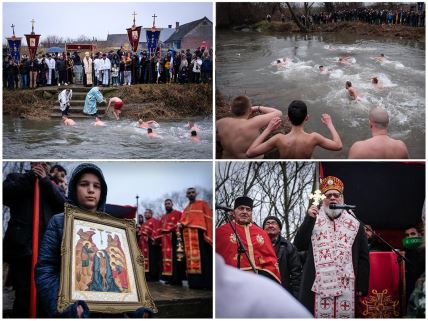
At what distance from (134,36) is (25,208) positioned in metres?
1.50

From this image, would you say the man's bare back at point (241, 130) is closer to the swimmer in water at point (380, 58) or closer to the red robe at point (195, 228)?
the red robe at point (195, 228)

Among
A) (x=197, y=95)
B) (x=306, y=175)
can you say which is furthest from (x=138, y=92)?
(x=306, y=175)

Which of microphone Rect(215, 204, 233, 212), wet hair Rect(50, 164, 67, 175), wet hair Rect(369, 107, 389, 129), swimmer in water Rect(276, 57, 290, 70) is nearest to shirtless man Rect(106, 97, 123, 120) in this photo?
wet hair Rect(50, 164, 67, 175)

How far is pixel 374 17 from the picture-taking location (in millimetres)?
5402

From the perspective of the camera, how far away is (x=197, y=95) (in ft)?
17.4

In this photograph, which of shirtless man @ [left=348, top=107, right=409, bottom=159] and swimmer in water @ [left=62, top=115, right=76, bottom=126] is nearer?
shirtless man @ [left=348, top=107, right=409, bottom=159]

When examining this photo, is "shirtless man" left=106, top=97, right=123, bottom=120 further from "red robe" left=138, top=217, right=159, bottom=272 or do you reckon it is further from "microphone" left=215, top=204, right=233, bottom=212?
"microphone" left=215, top=204, right=233, bottom=212

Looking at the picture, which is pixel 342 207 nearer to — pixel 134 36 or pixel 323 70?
pixel 323 70

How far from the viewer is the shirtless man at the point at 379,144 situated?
5.16 metres

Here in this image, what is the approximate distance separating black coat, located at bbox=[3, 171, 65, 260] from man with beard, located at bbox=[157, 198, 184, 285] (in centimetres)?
75

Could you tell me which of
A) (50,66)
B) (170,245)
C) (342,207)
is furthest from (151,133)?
Result: (342,207)

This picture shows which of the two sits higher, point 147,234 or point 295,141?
point 295,141

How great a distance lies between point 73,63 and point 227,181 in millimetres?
1490

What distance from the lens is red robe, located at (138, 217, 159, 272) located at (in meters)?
5.16
